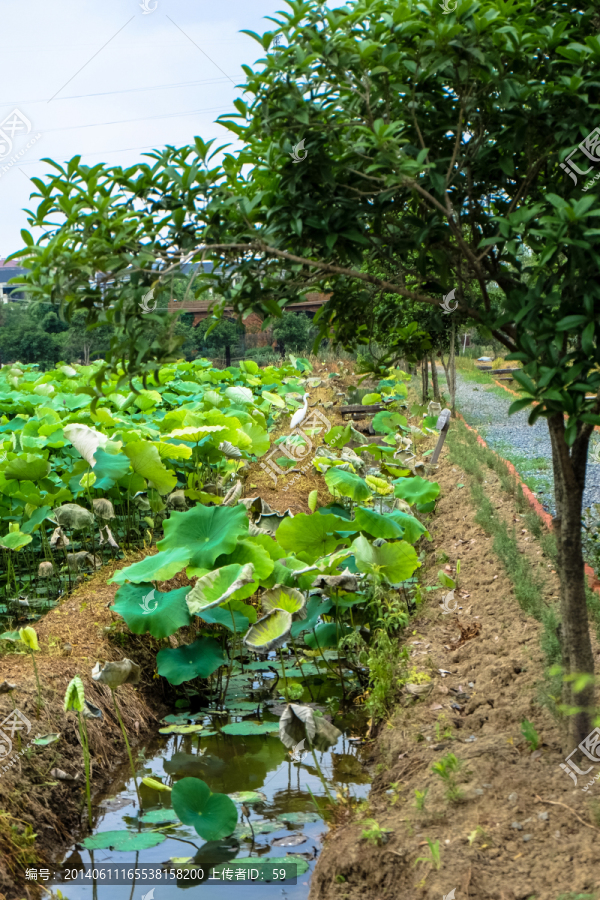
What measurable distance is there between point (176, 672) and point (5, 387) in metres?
8.94

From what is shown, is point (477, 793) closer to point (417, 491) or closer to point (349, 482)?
point (349, 482)

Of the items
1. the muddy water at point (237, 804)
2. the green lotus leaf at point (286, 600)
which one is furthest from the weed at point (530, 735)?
the green lotus leaf at point (286, 600)

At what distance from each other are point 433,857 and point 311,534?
7.01 feet

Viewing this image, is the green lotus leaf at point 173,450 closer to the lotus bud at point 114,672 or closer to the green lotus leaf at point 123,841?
the lotus bud at point 114,672

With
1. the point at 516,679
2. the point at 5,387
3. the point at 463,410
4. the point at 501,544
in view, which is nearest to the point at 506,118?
the point at 516,679

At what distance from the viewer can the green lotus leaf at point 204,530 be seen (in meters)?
3.80

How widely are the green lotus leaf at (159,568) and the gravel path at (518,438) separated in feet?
5.71

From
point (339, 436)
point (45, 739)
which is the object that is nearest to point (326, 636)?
point (45, 739)

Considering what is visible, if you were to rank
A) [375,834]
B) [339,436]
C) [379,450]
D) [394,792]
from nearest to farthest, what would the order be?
[375,834] → [394,792] → [379,450] → [339,436]

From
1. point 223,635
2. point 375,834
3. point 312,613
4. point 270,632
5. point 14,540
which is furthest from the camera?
point 14,540

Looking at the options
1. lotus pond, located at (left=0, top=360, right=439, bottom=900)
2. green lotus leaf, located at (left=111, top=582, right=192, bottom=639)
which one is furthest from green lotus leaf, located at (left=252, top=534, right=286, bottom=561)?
green lotus leaf, located at (left=111, top=582, right=192, bottom=639)

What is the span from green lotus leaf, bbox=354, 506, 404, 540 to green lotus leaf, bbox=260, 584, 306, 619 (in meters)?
0.61

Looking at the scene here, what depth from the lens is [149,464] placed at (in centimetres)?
521

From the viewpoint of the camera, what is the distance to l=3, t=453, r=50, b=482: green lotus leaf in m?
5.12
